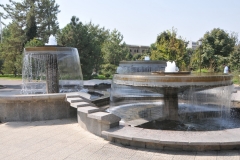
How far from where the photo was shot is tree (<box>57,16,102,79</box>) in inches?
882

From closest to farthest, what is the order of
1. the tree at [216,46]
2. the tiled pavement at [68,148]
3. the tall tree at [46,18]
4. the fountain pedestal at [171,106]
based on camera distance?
the tiled pavement at [68,148] → the fountain pedestal at [171,106] → the tree at [216,46] → the tall tree at [46,18]

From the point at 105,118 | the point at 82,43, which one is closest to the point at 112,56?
the point at 82,43

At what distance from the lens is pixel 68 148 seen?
4082 millimetres

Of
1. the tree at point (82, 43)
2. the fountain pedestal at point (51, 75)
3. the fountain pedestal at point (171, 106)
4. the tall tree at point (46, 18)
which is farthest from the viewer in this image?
the tall tree at point (46, 18)

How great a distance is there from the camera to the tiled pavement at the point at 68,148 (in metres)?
3.61

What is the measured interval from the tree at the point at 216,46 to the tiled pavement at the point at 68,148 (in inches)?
1086

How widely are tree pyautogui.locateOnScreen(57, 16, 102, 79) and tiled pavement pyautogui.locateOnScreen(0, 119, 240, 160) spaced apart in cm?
1754

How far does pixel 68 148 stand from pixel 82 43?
63.7 feet

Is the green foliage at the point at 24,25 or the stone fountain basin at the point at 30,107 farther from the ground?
the green foliage at the point at 24,25

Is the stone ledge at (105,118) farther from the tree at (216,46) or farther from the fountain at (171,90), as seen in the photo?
the tree at (216,46)

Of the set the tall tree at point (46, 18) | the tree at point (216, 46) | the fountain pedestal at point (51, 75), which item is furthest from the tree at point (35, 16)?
the fountain pedestal at point (51, 75)

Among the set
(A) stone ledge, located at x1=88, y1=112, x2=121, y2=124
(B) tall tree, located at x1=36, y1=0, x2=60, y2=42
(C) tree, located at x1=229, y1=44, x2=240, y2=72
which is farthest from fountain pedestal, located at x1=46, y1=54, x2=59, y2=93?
(B) tall tree, located at x1=36, y1=0, x2=60, y2=42

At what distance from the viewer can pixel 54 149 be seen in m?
4.05

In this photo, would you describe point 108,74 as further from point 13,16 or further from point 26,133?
point 26,133
